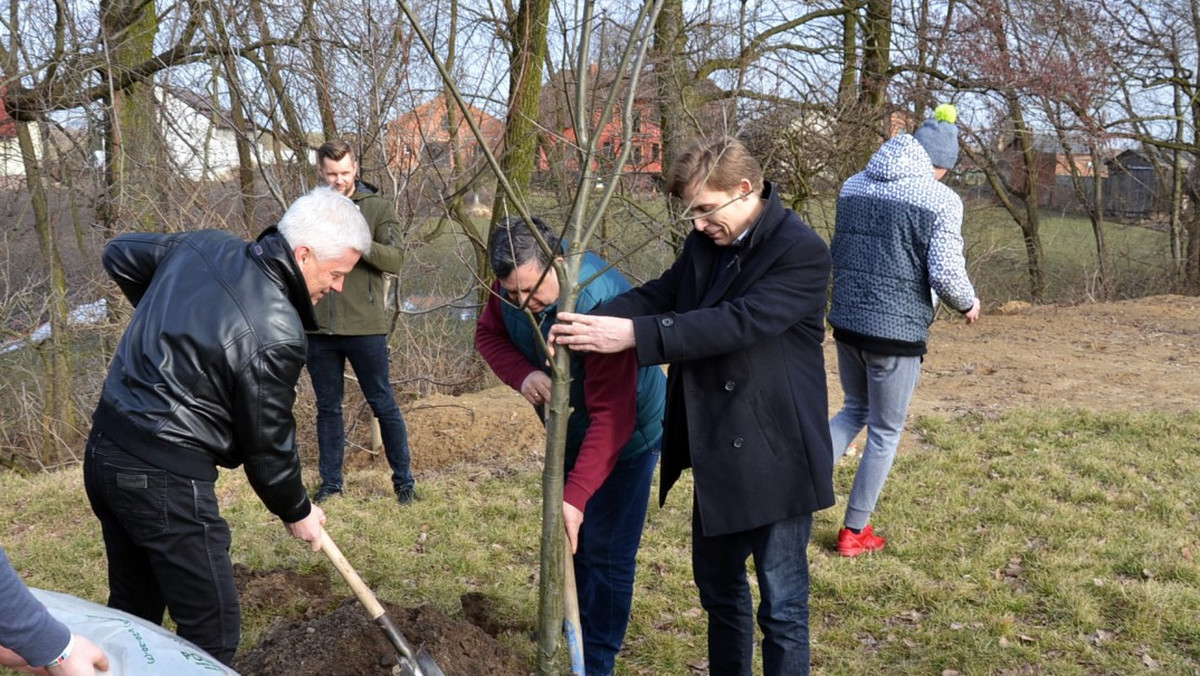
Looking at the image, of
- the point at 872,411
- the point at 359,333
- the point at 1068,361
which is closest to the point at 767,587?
the point at 872,411

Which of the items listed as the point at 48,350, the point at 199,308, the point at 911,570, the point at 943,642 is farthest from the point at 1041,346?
the point at 48,350

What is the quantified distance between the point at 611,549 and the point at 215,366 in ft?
4.40

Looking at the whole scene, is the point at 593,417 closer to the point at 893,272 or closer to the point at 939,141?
the point at 893,272

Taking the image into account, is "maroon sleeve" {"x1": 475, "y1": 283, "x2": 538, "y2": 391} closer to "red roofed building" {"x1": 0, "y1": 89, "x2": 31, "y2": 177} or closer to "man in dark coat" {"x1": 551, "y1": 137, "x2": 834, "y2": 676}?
"man in dark coat" {"x1": 551, "y1": 137, "x2": 834, "y2": 676}

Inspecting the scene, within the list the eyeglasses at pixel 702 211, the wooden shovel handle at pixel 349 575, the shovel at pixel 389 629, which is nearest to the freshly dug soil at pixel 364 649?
the shovel at pixel 389 629

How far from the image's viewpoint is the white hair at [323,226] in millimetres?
2506

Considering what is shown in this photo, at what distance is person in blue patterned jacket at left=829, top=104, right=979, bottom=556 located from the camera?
153 inches

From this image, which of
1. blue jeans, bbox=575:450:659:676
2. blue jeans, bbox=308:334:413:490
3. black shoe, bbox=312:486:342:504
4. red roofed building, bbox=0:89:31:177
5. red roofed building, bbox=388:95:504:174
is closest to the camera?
blue jeans, bbox=575:450:659:676

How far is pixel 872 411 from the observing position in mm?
4129

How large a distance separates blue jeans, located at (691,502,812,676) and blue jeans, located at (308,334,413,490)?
252 centimetres

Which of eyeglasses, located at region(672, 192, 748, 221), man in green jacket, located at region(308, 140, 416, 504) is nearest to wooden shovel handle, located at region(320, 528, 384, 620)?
eyeglasses, located at region(672, 192, 748, 221)

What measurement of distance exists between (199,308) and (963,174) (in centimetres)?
1190

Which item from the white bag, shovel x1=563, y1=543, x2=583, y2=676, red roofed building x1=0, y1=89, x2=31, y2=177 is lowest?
shovel x1=563, y1=543, x2=583, y2=676

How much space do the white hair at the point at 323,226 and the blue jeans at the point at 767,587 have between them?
1.20 metres
